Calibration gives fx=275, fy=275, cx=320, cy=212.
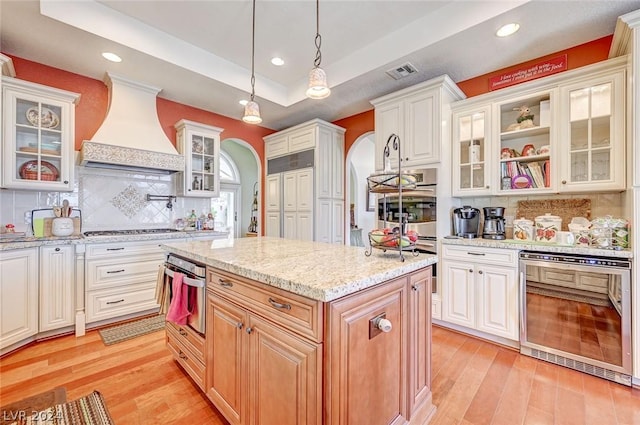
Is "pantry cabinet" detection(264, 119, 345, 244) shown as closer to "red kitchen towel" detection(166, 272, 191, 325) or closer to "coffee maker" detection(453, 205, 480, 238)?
"coffee maker" detection(453, 205, 480, 238)

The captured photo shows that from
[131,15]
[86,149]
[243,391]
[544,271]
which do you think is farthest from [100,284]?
[544,271]

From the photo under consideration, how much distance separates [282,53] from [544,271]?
3330 millimetres

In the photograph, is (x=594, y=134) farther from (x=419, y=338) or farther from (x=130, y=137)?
(x=130, y=137)

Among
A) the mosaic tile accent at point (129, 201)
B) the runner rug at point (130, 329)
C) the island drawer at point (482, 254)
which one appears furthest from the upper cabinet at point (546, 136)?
the mosaic tile accent at point (129, 201)

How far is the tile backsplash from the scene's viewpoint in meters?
2.87

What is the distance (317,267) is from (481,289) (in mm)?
1999

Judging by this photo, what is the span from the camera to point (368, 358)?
46.5 inches

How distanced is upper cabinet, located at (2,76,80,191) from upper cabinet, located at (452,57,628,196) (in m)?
4.07

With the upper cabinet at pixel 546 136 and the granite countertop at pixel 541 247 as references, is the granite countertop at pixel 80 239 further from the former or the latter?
the upper cabinet at pixel 546 136

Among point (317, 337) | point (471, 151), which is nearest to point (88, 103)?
point (317, 337)

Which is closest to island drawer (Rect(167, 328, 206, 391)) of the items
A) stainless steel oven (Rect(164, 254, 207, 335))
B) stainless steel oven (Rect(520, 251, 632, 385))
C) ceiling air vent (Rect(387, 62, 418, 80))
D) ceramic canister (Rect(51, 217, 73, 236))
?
stainless steel oven (Rect(164, 254, 207, 335))

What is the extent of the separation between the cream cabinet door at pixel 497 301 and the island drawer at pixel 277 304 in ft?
7.02

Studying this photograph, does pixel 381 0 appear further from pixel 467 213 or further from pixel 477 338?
pixel 477 338

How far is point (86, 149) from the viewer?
2.89 m
